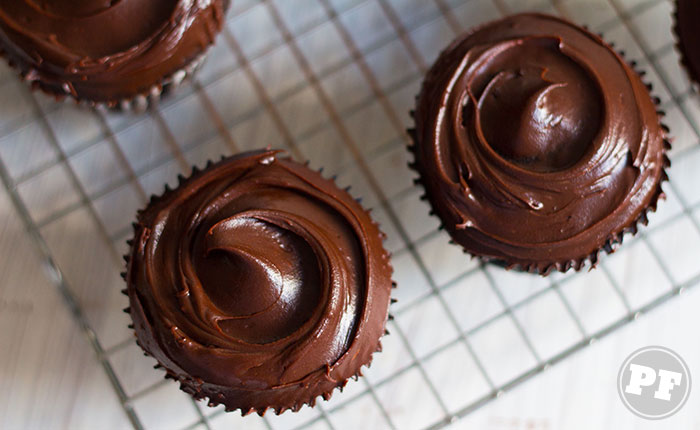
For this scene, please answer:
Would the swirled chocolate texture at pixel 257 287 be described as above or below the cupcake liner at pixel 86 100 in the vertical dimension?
below

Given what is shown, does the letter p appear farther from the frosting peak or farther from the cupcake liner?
the cupcake liner

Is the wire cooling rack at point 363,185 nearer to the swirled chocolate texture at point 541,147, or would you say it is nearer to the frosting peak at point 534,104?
the swirled chocolate texture at point 541,147

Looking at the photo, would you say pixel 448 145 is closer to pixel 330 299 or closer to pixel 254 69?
pixel 330 299

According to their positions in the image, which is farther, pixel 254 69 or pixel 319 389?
pixel 254 69

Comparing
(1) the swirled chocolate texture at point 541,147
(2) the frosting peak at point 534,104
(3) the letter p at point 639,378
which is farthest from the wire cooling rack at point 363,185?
(2) the frosting peak at point 534,104

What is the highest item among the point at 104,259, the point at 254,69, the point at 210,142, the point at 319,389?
the point at 254,69

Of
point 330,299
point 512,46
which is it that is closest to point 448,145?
point 512,46

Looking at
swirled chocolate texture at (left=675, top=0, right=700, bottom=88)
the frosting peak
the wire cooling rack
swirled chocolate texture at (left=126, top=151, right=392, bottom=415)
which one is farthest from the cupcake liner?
swirled chocolate texture at (left=675, top=0, right=700, bottom=88)
